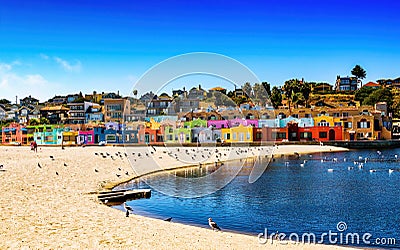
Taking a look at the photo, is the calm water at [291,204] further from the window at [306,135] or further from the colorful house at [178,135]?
the window at [306,135]

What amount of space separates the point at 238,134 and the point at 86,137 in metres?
28.4

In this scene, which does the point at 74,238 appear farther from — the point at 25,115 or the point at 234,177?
the point at 25,115

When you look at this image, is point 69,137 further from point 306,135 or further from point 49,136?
point 306,135

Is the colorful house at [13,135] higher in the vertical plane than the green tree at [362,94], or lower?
lower

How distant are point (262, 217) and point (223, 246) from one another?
7.33m

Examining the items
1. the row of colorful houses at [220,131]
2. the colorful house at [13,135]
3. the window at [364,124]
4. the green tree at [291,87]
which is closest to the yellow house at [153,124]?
the row of colorful houses at [220,131]

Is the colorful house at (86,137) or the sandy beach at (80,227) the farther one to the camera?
the colorful house at (86,137)

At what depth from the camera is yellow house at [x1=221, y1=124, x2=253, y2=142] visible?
74225 millimetres

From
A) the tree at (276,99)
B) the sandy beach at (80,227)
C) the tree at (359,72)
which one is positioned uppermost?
the tree at (359,72)

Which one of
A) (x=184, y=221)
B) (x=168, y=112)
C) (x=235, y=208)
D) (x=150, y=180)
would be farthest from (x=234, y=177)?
(x=168, y=112)

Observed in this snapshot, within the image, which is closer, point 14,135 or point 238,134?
point 238,134

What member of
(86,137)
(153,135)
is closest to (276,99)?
(153,135)

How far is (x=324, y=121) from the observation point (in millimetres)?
79750

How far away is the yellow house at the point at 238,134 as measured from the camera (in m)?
74.2
